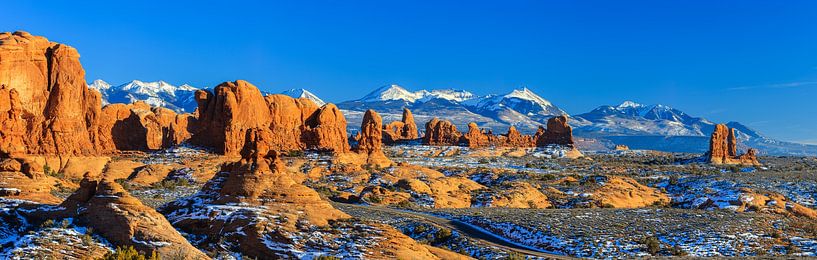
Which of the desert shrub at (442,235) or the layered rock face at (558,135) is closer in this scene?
the desert shrub at (442,235)

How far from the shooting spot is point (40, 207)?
26.8 m

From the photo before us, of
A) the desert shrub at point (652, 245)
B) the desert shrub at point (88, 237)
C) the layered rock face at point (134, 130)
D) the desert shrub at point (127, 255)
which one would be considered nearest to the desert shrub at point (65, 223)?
the desert shrub at point (88, 237)

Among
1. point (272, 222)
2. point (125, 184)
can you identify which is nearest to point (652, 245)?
point (272, 222)

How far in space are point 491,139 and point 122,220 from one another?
115 meters

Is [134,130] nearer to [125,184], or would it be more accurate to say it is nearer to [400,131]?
[125,184]

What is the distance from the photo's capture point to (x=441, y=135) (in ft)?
439

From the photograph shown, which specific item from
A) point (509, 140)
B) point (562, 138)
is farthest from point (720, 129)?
point (509, 140)

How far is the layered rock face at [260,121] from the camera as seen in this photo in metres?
82.8

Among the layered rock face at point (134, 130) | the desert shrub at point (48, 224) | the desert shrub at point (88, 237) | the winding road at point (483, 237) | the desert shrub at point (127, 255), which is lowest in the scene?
Result: the winding road at point (483, 237)

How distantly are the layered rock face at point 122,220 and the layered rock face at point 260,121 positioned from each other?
2071 inches

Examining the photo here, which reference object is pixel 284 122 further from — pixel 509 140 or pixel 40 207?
pixel 40 207

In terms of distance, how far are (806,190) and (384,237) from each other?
61787 millimetres

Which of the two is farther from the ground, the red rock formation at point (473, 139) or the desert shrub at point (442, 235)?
the red rock formation at point (473, 139)

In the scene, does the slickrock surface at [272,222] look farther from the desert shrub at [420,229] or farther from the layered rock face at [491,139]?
the layered rock face at [491,139]
